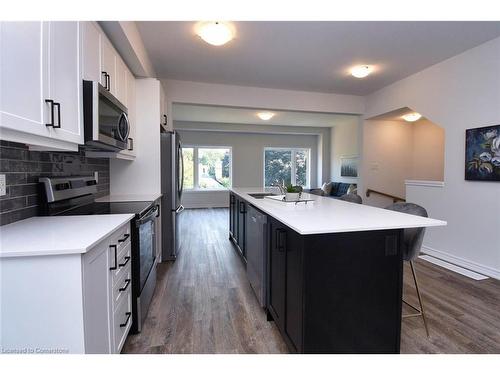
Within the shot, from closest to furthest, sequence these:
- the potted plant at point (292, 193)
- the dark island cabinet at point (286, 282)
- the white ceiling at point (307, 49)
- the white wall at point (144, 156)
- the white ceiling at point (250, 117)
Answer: the dark island cabinet at point (286, 282)
the potted plant at point (292, 193)
the white ceiling at point (307, 49)
the white wall at point (144, 156)
the white ceiling at point (250, 117)

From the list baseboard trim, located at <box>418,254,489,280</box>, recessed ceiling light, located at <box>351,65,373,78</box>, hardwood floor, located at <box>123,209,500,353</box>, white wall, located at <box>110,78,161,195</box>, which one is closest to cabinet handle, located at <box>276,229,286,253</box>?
hardwood floor, located at <box>123,209,500,353</box>

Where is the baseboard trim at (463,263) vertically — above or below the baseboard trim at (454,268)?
above

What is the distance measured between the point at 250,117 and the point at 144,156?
13.9ft

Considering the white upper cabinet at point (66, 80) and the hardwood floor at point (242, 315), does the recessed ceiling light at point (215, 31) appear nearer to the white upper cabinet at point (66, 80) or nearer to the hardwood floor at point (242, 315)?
the white upper cabinet at point (66, 80)

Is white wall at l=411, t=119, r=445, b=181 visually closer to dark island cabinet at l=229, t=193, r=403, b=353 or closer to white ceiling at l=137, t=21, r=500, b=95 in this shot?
white ceiling at l=137, t=21, r=500, b=95

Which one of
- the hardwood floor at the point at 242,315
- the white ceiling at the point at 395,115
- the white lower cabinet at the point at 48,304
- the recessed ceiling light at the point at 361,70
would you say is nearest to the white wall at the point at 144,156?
the hardwood floor at the point at 242,315

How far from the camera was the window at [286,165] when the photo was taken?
27.6 feet

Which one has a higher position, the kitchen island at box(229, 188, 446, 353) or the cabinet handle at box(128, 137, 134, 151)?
the cabinet handle at box(128, 137, 134, 151)

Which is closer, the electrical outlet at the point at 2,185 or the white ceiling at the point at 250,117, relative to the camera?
the electrical outlet at the point at 2,185

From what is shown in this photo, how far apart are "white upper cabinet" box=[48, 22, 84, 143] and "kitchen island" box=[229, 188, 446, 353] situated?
133 cm

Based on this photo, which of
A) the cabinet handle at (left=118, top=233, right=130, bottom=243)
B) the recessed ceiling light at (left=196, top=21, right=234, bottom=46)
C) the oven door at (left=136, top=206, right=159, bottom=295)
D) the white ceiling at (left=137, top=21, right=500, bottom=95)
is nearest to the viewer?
the cabinet handle at (left=118, top=233, right=130, bottom=243)

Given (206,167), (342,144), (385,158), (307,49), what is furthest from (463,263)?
(206,167)

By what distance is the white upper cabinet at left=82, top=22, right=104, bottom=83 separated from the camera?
1700mm
